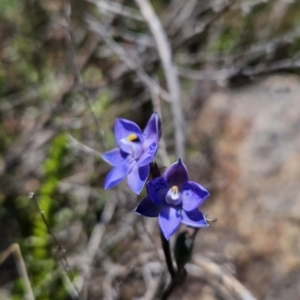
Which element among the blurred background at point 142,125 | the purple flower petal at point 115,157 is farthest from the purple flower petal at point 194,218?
the blurred background at point 142,125

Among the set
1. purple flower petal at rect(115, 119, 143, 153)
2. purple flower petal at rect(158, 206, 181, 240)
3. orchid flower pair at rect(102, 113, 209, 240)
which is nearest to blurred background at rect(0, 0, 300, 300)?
purple flower petal at rect(115, 119, 143, 153)

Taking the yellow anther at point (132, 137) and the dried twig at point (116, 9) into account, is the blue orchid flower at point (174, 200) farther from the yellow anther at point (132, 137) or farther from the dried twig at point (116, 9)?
the dried twig at point (116, 9)

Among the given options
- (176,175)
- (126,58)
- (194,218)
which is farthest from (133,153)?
(126,58)

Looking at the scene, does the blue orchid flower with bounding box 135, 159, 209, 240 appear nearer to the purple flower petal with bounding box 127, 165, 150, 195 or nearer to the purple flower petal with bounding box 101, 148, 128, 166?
the purple flower petal with bounding box 127, 165, 150, 195

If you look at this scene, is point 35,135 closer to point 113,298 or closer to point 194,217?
point 113,298

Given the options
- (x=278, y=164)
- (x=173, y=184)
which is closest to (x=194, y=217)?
(x=173, y=184)
